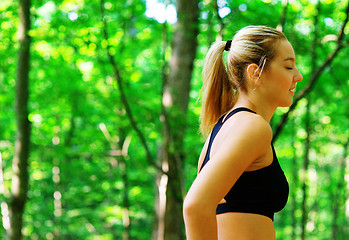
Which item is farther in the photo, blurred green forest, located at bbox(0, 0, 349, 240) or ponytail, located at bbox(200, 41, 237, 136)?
blurred green forest, located at bbox(0, 0, 349, 240)

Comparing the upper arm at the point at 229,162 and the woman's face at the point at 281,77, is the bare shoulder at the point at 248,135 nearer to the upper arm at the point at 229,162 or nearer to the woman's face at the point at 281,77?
the upper arm at the point at 229,162

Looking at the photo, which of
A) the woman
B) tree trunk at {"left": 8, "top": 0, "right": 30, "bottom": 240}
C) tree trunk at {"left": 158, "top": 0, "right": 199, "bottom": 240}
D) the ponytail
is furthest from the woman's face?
tree trunk at {"left": 8, "top": 0, "right": 30, "bottom": 240}

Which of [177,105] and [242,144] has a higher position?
[242,144]

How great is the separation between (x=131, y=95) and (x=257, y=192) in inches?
257

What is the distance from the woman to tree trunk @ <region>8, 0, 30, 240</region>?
6.34 m

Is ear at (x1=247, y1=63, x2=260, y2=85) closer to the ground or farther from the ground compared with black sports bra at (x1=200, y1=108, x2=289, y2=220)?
farther from the ground

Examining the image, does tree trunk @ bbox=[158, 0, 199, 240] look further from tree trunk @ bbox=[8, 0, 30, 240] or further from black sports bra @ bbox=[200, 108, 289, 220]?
black sports bra @ bbox=[200, 108, 289, 220]

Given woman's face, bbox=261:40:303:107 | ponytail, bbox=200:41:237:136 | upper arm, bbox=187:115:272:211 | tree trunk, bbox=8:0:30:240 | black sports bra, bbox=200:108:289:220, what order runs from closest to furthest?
upper arm, bbox=187:115:272:211, black sports bra, bbox=200:108:289:220, woman's face, bbox=261:40:303:107, ponytail, bbox=200:41:237:136, tree trunk, bbox=8:0:30:240

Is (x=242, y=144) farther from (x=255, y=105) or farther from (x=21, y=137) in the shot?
(x=21, y=137)

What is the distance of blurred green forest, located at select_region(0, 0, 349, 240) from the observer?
6289 mm

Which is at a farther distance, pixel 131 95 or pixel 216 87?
pixel 131 95

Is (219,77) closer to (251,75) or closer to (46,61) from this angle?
(251,75)

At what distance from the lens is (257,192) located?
5.15 ft

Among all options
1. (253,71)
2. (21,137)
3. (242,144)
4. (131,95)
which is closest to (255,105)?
(253,71)
